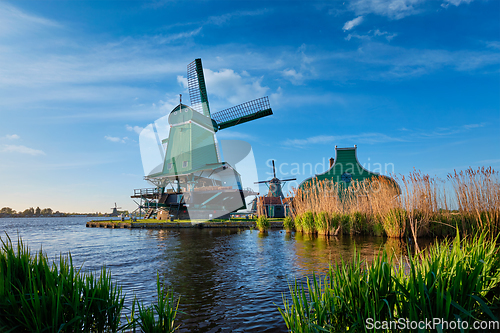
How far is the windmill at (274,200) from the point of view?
120ft

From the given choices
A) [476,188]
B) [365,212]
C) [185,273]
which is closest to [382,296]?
[185,273]

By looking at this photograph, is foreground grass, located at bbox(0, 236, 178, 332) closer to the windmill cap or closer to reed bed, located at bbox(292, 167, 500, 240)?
reed bed, located at bbox(292, 167, 500, 240)

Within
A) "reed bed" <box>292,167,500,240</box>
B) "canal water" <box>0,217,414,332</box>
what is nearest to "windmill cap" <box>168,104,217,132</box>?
"reed bed" <box>292,167,500,240</box>

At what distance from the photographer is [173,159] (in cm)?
3588

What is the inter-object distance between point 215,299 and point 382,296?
11.4ft

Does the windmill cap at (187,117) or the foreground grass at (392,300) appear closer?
the foreground grass at (392,300)

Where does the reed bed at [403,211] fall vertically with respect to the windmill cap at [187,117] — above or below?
below

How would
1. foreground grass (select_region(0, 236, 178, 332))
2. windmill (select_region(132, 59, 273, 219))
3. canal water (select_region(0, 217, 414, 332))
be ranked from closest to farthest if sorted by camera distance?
foreground grass (select_region(0, 236, 178, 332)) < canal water (select_region(0, 217, 414, 332)) < windmill (select_region(132, 59, 273, 219))

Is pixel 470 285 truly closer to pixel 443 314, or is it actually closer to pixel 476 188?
pixel 443 314

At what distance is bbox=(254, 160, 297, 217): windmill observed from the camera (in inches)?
1444

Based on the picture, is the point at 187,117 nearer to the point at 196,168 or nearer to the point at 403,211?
the point at 196,168

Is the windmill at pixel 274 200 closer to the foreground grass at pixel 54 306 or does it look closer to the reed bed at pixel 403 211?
the reed bed at pixel 403 211

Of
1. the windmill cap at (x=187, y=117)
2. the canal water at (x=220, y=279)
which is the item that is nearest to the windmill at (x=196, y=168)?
the windmill cap at (x=187, y=117)

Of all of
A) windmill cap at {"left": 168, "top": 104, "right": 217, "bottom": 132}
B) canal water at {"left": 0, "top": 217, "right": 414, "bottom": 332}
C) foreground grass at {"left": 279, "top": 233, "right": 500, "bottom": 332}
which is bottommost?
canal water at {"left": 0, "top": 217, "right": 414, "bottom": 332}
